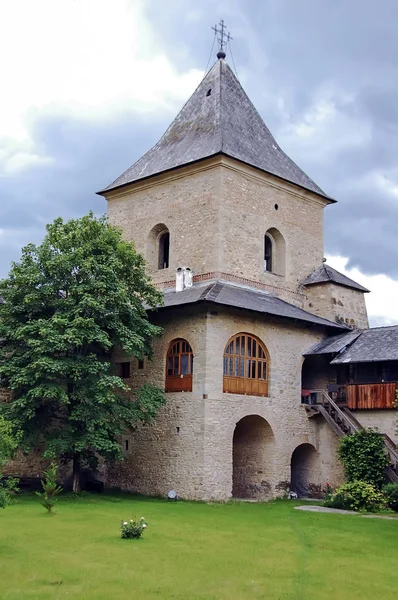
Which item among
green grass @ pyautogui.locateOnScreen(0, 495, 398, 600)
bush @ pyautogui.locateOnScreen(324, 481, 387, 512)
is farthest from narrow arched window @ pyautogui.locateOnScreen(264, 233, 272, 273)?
green grass @ pyautogui.locateOnScreen(0, 495, 398, 600)

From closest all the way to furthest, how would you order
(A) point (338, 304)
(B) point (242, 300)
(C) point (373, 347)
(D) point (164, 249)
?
(B) point (242, 300)
(C) point (373, 347)
(A) point (338, 304)
(D) point (164, 249)

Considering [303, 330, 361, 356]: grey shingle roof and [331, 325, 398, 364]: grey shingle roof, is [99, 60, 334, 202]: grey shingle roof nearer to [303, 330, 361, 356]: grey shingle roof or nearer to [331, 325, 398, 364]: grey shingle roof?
[303, 330, 361, 356]: grey shingle roof

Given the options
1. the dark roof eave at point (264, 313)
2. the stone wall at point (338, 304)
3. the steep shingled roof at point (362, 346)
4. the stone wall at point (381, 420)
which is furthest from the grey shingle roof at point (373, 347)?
the stone wall at point (338, 304)

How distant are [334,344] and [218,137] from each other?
29.4 feet

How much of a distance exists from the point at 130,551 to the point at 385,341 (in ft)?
44.9

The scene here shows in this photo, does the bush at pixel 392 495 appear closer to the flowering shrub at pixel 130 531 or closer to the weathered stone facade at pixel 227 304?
the weathered stone facade at pixel 227 304

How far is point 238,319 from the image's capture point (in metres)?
22.7

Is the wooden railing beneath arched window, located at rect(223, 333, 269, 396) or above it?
beneath

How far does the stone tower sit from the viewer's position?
2184cm

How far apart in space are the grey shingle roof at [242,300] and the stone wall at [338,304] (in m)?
0.90

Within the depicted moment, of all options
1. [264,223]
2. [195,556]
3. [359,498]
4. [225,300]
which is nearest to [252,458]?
[359,498]

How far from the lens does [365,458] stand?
21.1 m

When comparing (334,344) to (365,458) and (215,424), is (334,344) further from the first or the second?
(215,424)

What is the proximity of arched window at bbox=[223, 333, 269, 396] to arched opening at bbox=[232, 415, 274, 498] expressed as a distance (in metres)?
1.10
